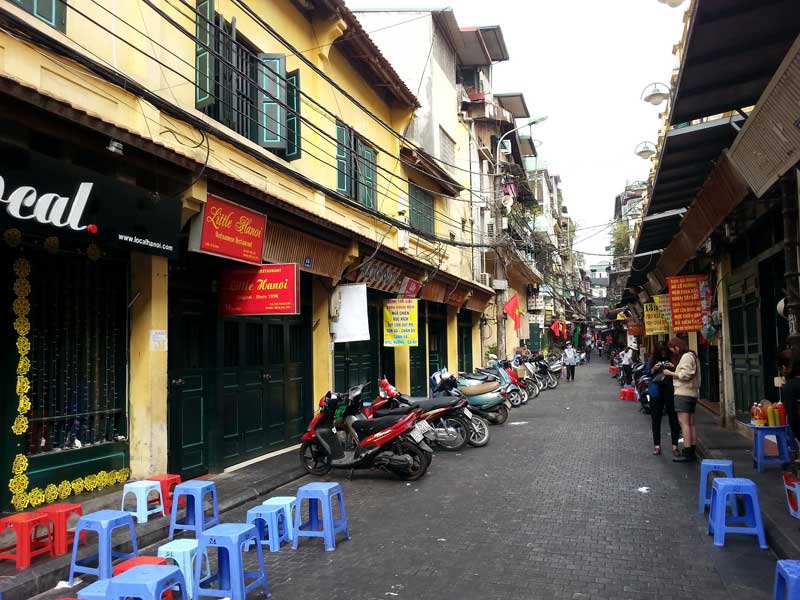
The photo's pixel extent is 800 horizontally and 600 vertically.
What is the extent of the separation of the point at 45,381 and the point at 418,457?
4.68 m

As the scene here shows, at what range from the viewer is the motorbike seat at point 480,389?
13.8 meters

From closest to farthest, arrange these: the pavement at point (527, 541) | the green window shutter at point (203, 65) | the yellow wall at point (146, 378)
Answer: the pavement at point (527, 541)
the yellow wall at point (146, 378)
the green window shutter at point (203, 65)

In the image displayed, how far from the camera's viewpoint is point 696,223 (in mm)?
10141

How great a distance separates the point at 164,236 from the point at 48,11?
2514mm

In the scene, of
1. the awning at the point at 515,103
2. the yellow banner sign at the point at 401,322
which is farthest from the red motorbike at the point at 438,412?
the awning at the point at 515,103

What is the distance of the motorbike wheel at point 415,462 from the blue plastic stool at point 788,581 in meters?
5.20

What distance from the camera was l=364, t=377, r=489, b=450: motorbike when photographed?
970 cm

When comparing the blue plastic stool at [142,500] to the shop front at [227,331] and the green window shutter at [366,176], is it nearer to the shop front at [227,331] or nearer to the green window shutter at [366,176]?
the shop front at [227,331]

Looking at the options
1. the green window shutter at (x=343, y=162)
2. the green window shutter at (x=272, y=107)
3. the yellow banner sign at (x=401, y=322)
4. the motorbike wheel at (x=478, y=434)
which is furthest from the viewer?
the yellow banner sign at (x=401, y=322)

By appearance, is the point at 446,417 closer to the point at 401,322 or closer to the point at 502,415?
the point at 502,415

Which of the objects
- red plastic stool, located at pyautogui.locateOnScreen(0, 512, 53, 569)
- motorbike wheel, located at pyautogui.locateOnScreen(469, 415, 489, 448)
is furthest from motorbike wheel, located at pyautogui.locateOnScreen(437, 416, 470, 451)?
red plastic stool, located at pyautogui.locateOnScreen(0, 512, 53, 569)

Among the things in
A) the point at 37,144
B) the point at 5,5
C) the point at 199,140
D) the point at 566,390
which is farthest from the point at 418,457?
the point at 566,390

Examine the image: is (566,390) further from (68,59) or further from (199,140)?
(68,59)

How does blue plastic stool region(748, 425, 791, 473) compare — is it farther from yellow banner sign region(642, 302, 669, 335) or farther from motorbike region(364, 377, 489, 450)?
yellow banner sign region(642, 302, 669, 335)
